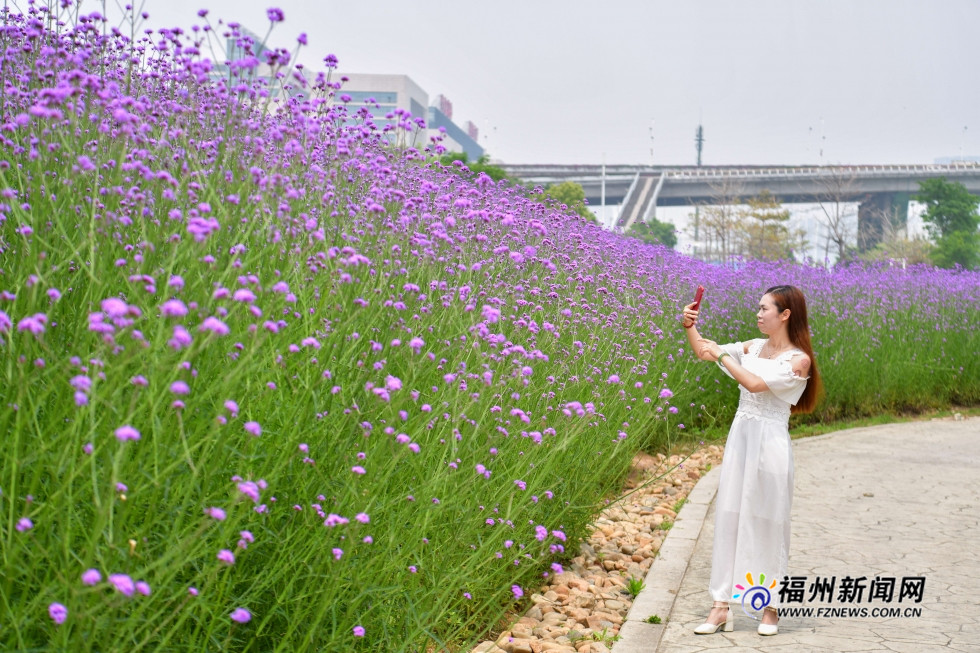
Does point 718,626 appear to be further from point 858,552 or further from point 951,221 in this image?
point 951,221

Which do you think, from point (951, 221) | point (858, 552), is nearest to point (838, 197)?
point (951, 221)

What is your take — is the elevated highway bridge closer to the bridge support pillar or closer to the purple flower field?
the bridge support pillar

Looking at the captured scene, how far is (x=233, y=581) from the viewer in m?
2.57

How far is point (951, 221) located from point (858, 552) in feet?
158

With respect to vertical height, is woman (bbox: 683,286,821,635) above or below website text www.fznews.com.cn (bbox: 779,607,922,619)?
above

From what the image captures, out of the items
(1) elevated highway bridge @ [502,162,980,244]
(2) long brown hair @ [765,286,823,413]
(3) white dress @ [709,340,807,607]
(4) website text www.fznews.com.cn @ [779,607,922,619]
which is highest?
(1) elevated highway bridge @ [502,162,980,244]

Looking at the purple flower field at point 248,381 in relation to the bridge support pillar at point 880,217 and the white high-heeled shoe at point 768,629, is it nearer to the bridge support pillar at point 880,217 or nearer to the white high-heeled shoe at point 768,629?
Answer: the white high-heeled shoe at point 768,629

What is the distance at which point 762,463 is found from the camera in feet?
15.1

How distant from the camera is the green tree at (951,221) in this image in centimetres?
4628

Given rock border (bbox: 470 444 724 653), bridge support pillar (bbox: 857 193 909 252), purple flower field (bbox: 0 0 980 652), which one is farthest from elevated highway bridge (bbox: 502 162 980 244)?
purple flower field (bbox: 0 0 980 652)

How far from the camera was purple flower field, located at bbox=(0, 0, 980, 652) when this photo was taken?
2.09 metres

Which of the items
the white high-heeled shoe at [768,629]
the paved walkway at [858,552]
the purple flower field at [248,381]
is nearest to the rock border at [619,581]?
the paved walkway at [858,552]

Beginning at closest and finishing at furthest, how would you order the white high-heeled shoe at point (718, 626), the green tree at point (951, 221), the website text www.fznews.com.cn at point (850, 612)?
the white high-heeled shoe at point (718, 626), the website text www.fznews.com.cn at point (850, 612), the green tree at point (951, 221)

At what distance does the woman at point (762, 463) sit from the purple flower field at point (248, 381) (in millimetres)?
763
